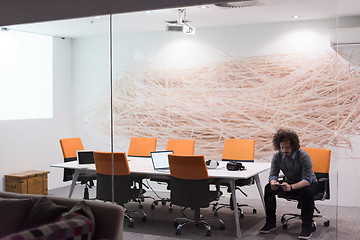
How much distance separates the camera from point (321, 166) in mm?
4441

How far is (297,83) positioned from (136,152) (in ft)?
6.17

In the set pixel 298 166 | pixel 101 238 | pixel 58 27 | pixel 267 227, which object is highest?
pixel 58 27

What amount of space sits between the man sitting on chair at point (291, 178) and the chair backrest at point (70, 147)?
2167mm

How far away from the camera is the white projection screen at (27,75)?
5.35m

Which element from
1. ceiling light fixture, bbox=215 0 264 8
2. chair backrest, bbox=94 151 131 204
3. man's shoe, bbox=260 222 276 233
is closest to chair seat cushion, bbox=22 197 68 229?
chair backrest, bbox=94 151 131 204

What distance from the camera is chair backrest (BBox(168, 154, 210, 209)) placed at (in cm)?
518

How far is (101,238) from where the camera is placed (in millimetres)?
3357

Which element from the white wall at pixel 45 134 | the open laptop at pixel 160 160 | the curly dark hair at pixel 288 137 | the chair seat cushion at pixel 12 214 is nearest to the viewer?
the chair seat cushion at pixel 12 214

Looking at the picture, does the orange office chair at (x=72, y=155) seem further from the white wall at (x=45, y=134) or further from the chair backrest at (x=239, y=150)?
the chair backrest at (x=239, y=150)

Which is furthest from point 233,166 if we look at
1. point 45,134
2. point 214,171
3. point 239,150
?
point 45,134

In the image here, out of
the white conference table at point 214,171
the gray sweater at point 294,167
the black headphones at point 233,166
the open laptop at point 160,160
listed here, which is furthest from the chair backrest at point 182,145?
the gray sweater at point 294,167

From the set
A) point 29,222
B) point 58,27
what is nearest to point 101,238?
point 29,222

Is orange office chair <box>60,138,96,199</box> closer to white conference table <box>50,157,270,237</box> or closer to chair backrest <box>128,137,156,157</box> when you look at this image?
white conference table <box>50,157,270,237</box>

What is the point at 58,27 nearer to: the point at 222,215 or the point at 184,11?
the point at 184,11
